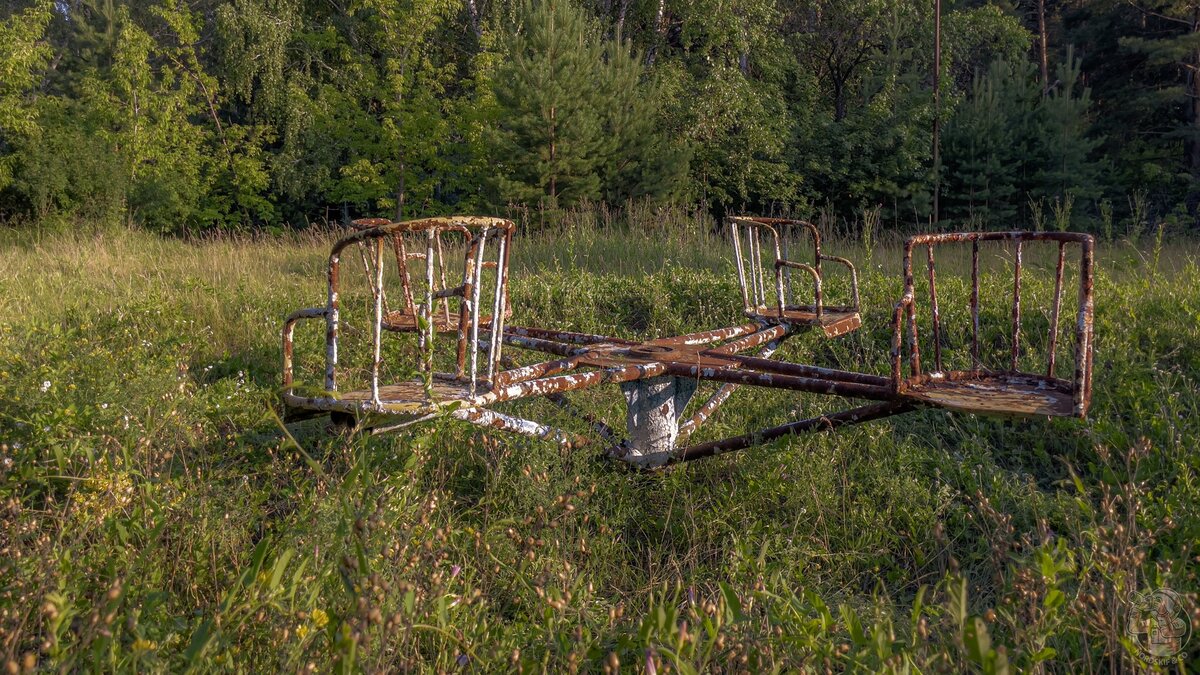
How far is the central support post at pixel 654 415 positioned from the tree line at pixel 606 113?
47.8 ft

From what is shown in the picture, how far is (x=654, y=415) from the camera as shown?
3688 mm

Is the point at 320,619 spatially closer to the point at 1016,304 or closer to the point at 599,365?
the point at 599,365

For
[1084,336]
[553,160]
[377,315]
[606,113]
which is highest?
[606,113]

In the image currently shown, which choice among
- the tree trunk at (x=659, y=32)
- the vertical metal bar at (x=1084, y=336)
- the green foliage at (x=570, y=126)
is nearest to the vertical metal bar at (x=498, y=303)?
the vertical metal bar at (x=1084, y=336)

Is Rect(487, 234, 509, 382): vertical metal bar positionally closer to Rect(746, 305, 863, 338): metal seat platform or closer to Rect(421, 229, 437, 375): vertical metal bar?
Rect(421, 229, 437, 375): vertical metal bar

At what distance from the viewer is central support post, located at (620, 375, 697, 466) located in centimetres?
365

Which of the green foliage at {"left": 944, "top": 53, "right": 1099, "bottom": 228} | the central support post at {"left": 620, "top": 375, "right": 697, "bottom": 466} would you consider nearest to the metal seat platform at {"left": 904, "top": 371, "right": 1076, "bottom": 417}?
the central support post at {"left": 620, "top": 375, "right": 697, "bottom": 466}

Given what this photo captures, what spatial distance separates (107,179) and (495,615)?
2284 centimetres

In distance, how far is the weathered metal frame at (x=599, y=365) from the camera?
8.63 feet

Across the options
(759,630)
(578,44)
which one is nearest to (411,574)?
(759,630)

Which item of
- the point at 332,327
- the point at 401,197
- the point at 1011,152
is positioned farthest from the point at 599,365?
Answer: the point at 401,197

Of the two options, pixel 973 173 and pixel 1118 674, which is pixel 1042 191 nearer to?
pixel 973 173

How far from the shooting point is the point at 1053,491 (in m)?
3.96

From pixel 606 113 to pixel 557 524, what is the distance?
1703cm
